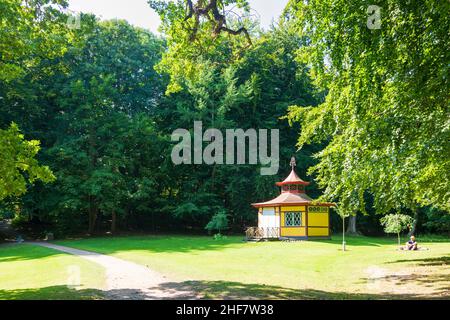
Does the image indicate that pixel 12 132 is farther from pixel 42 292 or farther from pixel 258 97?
pixel 258 97

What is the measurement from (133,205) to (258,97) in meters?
15.3

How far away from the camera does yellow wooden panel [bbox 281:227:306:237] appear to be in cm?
3124

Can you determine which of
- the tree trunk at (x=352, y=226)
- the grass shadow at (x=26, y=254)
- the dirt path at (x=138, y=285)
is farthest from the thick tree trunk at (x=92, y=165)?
the tree trunk at (x=352, y=226)

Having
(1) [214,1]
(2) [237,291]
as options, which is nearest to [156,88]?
(1) [214,1]

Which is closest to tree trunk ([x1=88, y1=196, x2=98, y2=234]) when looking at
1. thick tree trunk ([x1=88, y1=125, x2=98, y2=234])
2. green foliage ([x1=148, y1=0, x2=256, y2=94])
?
thick tree trunk ([x1=88, y1=125, x2=98, y2=234])

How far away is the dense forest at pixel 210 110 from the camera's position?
→ 9.95m

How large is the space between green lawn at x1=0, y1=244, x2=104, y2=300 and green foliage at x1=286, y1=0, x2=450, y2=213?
7686 millimetres

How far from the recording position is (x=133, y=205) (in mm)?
39562

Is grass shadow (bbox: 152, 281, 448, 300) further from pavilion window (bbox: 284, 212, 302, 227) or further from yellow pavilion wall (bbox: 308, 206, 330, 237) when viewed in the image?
yellow pavilion wall (bbox: 308, 206, 330, 237)

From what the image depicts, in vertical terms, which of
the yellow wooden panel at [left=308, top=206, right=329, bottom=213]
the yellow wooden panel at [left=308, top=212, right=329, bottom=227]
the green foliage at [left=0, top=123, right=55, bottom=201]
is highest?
the green foliage at [left=0, top=123, right=55, bottom=201]

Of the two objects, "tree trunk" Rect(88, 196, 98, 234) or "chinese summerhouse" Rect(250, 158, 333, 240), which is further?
"tree trunk" Rect(88, 196, 98, 234)

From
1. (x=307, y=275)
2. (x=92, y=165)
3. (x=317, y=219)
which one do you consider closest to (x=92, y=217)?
(x=92, y=165)

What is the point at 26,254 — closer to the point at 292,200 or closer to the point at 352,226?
the point at 292,200

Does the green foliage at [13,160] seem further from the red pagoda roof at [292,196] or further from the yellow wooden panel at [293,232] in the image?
the yellow wooden panel at [293,232]
